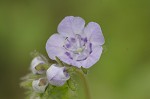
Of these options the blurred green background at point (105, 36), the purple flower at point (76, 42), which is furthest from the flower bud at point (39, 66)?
the blurred green background at point (105, 36)

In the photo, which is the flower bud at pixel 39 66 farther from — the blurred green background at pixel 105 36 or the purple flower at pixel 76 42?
the blurred green background at pixel 105 36

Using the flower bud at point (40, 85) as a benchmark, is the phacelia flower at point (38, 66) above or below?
above

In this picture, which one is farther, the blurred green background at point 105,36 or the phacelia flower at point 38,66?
the blurred green background at point 105,36

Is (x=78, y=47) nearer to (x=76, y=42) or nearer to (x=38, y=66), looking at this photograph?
(x=76, y=42)

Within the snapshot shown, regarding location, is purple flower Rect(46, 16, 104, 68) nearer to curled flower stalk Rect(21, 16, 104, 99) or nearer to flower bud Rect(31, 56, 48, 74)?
curled flower stalk Rect(21, 16, 104, 99)

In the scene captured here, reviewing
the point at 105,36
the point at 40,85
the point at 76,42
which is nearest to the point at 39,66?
the point at 40,85

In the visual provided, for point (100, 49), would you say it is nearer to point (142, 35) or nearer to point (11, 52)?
point (142, 35)

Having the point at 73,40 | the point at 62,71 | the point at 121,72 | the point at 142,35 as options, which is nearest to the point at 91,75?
the point at 121,72
